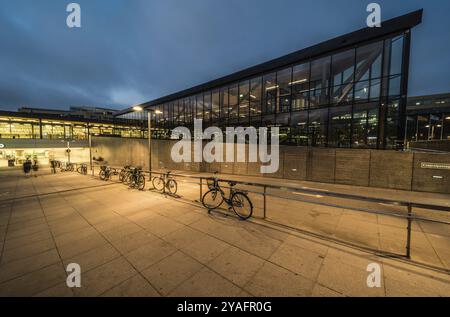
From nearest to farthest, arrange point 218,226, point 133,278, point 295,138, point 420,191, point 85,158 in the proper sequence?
1. point 133,278
2. point 218,226
3. point 420,191
4. point 295,138
5. point 85,158

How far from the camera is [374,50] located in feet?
38.0

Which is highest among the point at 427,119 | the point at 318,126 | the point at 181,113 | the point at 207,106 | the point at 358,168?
the point at 427,119

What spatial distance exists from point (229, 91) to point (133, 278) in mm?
17928

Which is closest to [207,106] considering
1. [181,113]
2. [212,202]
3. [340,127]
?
[181,113]

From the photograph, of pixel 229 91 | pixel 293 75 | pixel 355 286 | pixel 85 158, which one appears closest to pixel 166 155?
pixel 229 91

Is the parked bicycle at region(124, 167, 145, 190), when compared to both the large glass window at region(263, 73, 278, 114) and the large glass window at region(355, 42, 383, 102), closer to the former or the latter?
the large glass window at region(263, 73, 278, 114)

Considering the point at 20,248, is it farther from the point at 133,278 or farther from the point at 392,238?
the point at 392,238

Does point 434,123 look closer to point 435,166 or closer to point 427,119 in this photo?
point 427,119

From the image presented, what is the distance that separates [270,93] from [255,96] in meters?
1.45

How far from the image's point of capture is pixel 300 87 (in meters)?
14.3

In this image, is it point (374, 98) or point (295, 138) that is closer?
point (374, 98)

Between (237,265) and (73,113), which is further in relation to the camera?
(73,113)

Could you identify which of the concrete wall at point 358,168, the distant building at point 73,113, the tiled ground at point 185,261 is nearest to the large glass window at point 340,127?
the concrete wall at point 358,168

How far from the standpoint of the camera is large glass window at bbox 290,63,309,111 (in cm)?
1398
